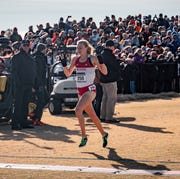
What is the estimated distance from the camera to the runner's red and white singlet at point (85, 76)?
11273mm

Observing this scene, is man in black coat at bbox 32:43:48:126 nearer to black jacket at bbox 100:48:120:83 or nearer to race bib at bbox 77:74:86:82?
black jacket at bbox 100:48:120:83

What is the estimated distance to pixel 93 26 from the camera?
98.9ft

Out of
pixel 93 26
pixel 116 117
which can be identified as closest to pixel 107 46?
pixel 116 117

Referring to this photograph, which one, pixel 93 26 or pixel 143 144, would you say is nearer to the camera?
pixel 143 144

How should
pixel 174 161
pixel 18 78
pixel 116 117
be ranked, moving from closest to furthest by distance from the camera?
pixel 174 161
pixel 18 78
pixel 116 117

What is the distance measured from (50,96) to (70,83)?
2.28 feet

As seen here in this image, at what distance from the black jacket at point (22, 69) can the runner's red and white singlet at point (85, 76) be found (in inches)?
122

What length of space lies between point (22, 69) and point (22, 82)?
0.31m

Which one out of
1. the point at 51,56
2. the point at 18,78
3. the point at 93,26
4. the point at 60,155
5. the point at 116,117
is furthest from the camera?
the point at 93,26

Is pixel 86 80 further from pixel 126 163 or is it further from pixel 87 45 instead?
pixel 126 163

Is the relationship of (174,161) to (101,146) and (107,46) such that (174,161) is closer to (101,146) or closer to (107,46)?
(101,146)

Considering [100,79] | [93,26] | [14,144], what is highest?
[93,26]

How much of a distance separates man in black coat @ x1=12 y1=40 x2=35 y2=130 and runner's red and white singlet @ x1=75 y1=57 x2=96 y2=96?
10.2 ft

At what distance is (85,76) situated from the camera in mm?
11289
